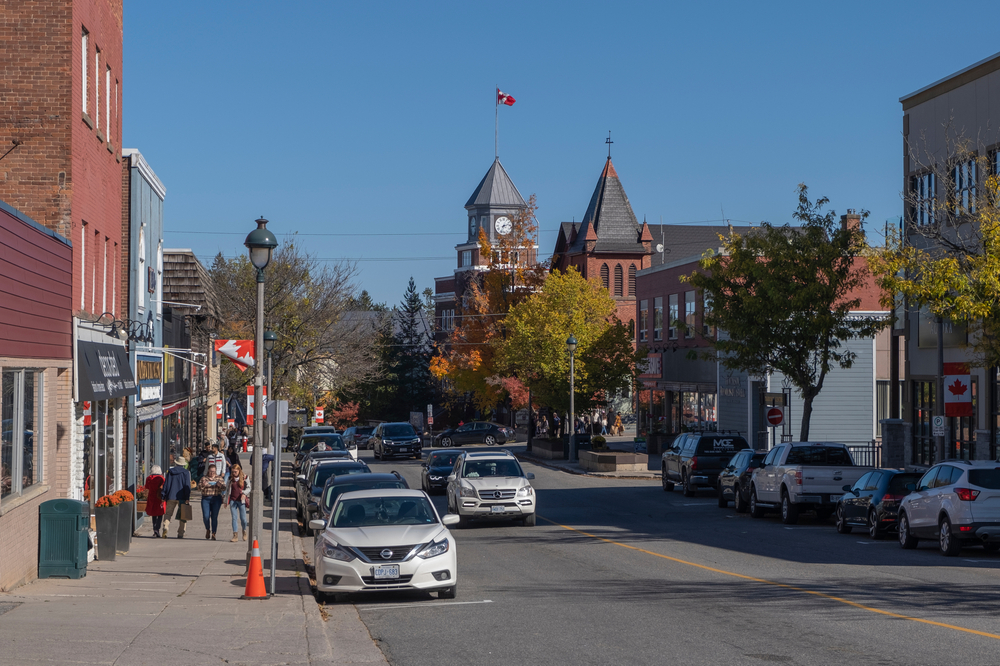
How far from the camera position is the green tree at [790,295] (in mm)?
32656

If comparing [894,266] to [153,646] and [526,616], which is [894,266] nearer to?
[526,616]

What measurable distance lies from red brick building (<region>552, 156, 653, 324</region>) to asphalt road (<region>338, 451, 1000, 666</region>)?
213 feet

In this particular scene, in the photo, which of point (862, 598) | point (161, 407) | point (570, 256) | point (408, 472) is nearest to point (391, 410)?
point (570, 256)

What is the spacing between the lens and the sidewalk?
10547mm

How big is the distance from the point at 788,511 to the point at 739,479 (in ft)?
10.6

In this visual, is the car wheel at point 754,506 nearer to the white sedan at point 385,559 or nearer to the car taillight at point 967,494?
the car taillight at point 967,494

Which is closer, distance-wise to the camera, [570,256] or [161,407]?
[161,407]

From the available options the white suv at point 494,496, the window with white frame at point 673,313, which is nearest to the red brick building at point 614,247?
the window with white frame at point 673,313

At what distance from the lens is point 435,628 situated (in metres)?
12.5

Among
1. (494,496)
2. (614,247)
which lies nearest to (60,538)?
(494,496)

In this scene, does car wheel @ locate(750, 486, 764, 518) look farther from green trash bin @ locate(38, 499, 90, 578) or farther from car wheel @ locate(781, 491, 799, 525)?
green trash bin @ locate(38, 499, 90, 578)

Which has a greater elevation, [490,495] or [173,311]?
[173,311]

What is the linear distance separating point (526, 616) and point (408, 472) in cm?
3493

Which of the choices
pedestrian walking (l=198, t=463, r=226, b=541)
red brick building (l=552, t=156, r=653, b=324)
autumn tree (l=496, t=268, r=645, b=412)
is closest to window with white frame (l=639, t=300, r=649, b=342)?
autumn tree (l=496, t=268, r=645, b=412)
